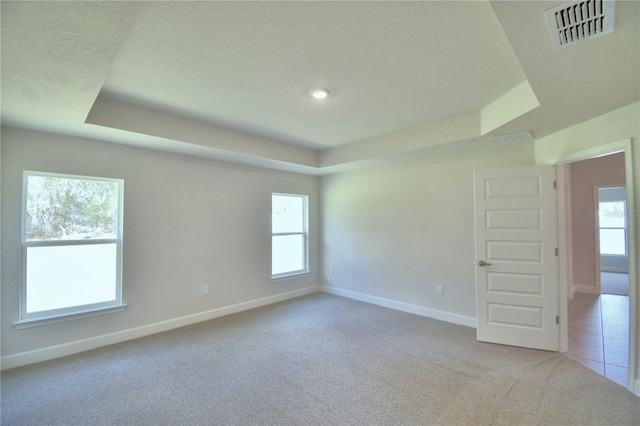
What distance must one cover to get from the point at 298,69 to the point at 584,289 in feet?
21.9

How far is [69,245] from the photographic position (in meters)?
3.17

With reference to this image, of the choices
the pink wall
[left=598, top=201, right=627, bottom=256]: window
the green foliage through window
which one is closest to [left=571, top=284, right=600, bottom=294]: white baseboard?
the pink wall

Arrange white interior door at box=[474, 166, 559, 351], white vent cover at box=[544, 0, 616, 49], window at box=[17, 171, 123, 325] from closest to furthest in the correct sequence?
white vent cover at box=[544, 0, 616, 49], window at box=[17, 171, 123, 325], white interior door at box=[474, 166, 559, 351]

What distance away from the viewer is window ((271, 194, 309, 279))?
207 inches

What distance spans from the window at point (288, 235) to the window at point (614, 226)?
7164 mm

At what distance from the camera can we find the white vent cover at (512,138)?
3.18m

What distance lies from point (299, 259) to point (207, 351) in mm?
2715

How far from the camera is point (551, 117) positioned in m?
2.72

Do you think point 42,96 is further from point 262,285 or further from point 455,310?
point 455,310

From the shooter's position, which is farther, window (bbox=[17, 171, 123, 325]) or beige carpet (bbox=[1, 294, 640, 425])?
window (bbox=[17, 171, 123, 325])

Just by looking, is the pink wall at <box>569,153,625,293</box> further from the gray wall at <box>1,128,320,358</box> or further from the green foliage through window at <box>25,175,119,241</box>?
the green foliage through window at <box>25,175,119,241</box>

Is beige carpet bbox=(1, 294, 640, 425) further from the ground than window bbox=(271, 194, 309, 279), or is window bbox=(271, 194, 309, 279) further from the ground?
window bbox=(271, 194, 309, 279)

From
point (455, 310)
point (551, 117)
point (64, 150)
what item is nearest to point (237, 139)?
point (64, 150)

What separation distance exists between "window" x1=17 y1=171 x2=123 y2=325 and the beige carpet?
0.58m
